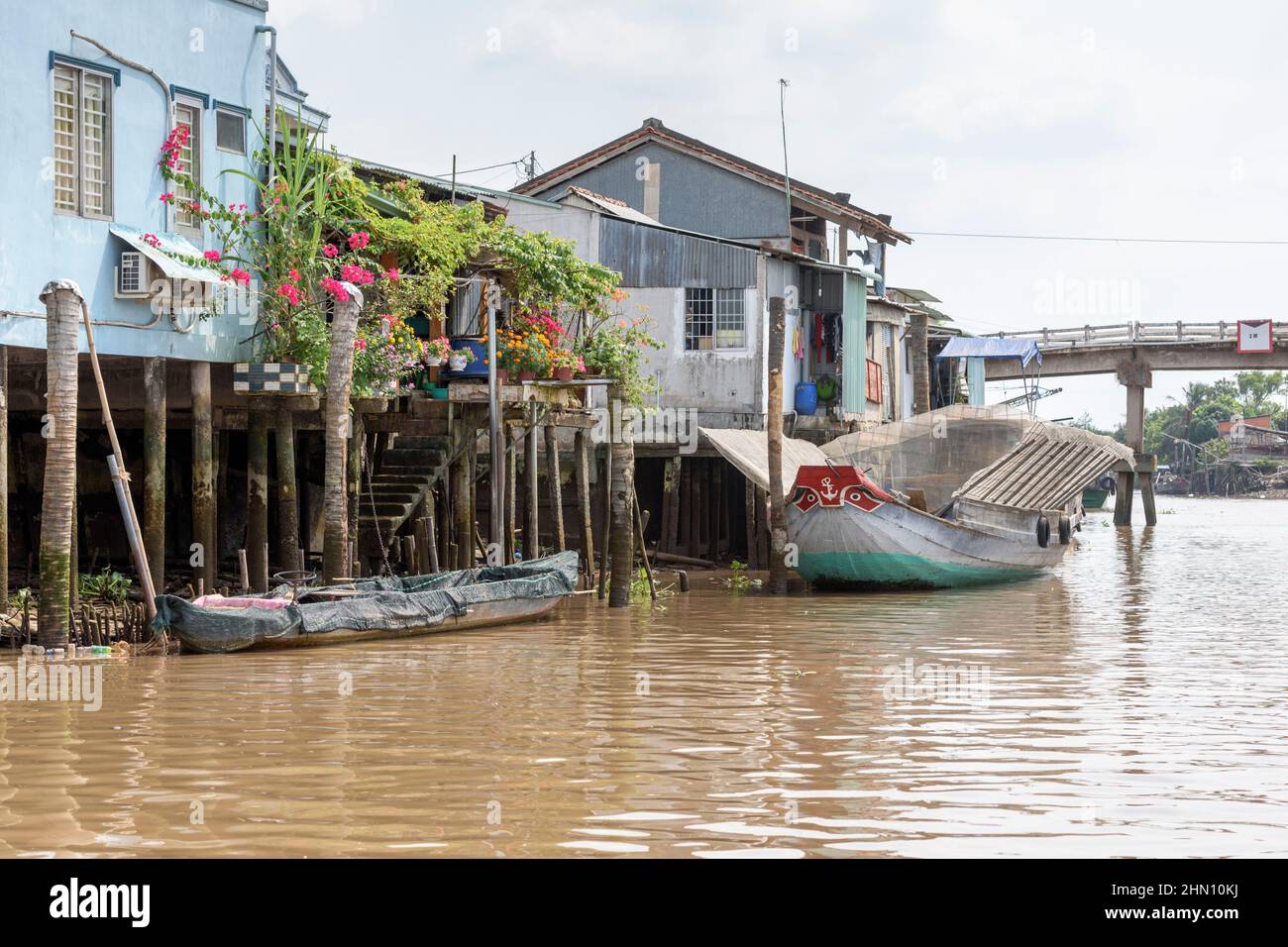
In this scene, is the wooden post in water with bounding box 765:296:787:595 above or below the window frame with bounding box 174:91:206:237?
below

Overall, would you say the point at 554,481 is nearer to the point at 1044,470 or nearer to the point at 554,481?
the point at 554,481

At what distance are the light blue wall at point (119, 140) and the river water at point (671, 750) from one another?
4.26 metres

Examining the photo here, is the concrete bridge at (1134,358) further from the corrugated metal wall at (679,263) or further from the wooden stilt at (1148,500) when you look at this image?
the corrugated metal wall at (679,263)

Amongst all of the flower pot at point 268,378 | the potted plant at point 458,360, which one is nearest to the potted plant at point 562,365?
the potted plant at point 458,360

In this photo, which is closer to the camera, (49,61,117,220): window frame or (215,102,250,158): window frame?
(49,61,117,220): window frame

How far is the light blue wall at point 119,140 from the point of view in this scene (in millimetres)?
14516

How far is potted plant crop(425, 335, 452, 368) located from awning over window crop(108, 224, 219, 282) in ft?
11.8

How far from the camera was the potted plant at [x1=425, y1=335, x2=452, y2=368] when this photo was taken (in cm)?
1951

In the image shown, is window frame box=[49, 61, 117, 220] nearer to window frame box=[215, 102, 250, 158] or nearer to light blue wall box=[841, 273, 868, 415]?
window frame box=[215, 102, 250, 158]

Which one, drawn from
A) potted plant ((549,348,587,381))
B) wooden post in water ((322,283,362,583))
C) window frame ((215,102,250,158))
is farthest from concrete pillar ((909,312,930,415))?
wooden post in water ((322,283,362,583))

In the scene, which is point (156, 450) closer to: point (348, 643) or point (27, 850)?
point (348, 643)

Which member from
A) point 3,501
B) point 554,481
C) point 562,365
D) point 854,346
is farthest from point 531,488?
point 854,346

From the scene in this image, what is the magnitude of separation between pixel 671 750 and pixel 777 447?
12866mm

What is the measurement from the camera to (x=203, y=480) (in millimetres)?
16250
